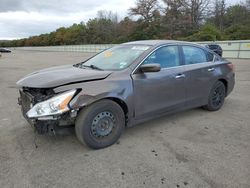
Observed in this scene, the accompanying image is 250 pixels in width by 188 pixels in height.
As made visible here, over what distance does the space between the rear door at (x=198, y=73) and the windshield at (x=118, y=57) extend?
37.5 inches

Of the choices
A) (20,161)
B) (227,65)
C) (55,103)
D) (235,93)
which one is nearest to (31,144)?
(20,161)

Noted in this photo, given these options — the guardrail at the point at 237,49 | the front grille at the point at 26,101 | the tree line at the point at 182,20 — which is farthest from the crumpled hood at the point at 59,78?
the tree line at the point at 182,20

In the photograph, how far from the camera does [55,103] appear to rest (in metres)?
2.84

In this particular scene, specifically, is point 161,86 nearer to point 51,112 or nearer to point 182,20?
point 51,112

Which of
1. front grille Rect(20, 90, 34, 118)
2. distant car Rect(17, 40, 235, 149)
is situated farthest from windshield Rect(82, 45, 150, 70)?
front grille Rect(20, 90, 34, 118)

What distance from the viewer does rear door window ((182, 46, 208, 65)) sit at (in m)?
4.22

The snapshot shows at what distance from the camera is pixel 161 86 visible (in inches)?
146

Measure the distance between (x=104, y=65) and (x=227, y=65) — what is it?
2.87m

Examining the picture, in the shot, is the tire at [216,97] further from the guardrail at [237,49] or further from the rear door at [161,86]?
the guardrail at [237,49]

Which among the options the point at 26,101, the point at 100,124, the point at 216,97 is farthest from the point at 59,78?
the point at 216,97

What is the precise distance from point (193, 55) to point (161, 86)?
1193mm

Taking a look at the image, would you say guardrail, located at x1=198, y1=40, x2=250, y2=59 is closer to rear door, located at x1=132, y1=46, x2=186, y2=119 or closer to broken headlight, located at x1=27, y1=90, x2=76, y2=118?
rear door, located at x1=132, y1=46, x2=186, y2=119

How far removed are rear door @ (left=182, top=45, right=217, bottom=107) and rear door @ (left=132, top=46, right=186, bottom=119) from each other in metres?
0.20

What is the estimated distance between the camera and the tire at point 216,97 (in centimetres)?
475
